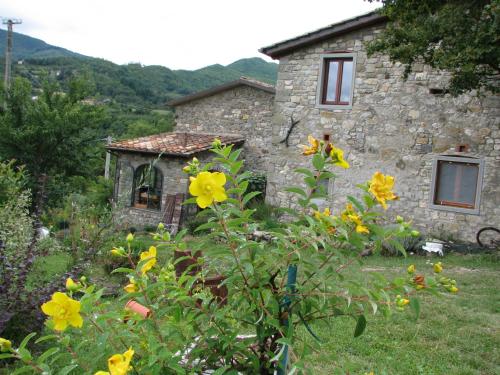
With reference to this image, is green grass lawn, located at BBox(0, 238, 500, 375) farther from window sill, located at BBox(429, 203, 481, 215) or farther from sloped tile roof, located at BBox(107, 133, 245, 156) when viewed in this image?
sloped tile roof, located at BBox(107, 133, 245, 156)

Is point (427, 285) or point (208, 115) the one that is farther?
point (208, 115)

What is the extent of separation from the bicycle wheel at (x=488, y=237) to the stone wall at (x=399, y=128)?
0.47ft

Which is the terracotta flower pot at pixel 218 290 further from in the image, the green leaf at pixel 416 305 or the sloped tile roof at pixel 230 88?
the sloped tile roof at pixel 230 88

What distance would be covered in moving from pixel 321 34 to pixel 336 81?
1.16 m

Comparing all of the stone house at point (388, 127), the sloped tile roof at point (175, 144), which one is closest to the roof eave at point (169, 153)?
the sloped tile roof at point (175, 144)

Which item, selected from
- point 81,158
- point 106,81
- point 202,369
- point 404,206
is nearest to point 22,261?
point 202,369

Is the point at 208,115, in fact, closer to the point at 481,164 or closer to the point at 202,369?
the point at 481,164

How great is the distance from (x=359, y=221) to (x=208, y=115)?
14.5 meters

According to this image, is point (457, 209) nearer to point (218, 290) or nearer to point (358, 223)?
point (218, 290)

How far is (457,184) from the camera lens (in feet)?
34.2

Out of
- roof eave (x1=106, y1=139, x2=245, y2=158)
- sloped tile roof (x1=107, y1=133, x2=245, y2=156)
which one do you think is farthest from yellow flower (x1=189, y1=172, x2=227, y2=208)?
sloped tile roof (x1=107, y1=133, x2=245, y2=156)

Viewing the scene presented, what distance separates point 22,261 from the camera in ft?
13.0

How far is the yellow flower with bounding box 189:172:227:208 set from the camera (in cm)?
138

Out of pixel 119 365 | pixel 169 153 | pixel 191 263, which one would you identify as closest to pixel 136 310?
pixel 191 263
